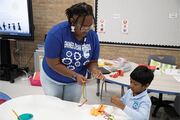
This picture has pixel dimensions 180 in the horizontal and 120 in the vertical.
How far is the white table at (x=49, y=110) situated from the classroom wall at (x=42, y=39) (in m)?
2.55

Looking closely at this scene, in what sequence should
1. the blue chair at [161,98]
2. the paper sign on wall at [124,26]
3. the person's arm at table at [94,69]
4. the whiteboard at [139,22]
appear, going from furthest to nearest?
1. the paper sign on wall at [124,26]
2. the whiteboard at [139,22]
3. the blue chair at [161,98]
4. the person's arm at table at [94,69]

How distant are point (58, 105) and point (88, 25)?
63 cm

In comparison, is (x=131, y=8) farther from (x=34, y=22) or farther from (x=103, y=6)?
(x=34, y=22)

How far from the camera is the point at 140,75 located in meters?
2.06

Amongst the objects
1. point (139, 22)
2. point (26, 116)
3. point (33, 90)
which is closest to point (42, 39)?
point (33, 90)

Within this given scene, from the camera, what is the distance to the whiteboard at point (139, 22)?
4.01m

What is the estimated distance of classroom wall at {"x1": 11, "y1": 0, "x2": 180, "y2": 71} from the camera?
4.34m

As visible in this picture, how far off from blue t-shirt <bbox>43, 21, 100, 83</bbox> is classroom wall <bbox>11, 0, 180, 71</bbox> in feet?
7.30

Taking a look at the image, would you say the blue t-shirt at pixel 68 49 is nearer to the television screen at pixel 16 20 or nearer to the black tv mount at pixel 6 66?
the television screen at pixel 16 20

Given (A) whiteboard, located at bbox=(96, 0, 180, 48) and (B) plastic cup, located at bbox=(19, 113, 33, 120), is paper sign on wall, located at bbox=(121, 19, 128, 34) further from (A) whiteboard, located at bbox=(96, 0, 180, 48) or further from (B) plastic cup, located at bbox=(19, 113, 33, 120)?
(B) plastic cup, located at bbox=(19, 113, 33, 120)

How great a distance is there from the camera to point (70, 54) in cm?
207

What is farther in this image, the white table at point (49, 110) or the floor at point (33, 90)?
the floor at point (33, 90)

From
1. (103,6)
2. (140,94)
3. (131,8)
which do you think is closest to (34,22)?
(103,6)

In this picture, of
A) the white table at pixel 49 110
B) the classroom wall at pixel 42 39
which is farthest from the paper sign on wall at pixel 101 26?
the white table at pixel 49 110
